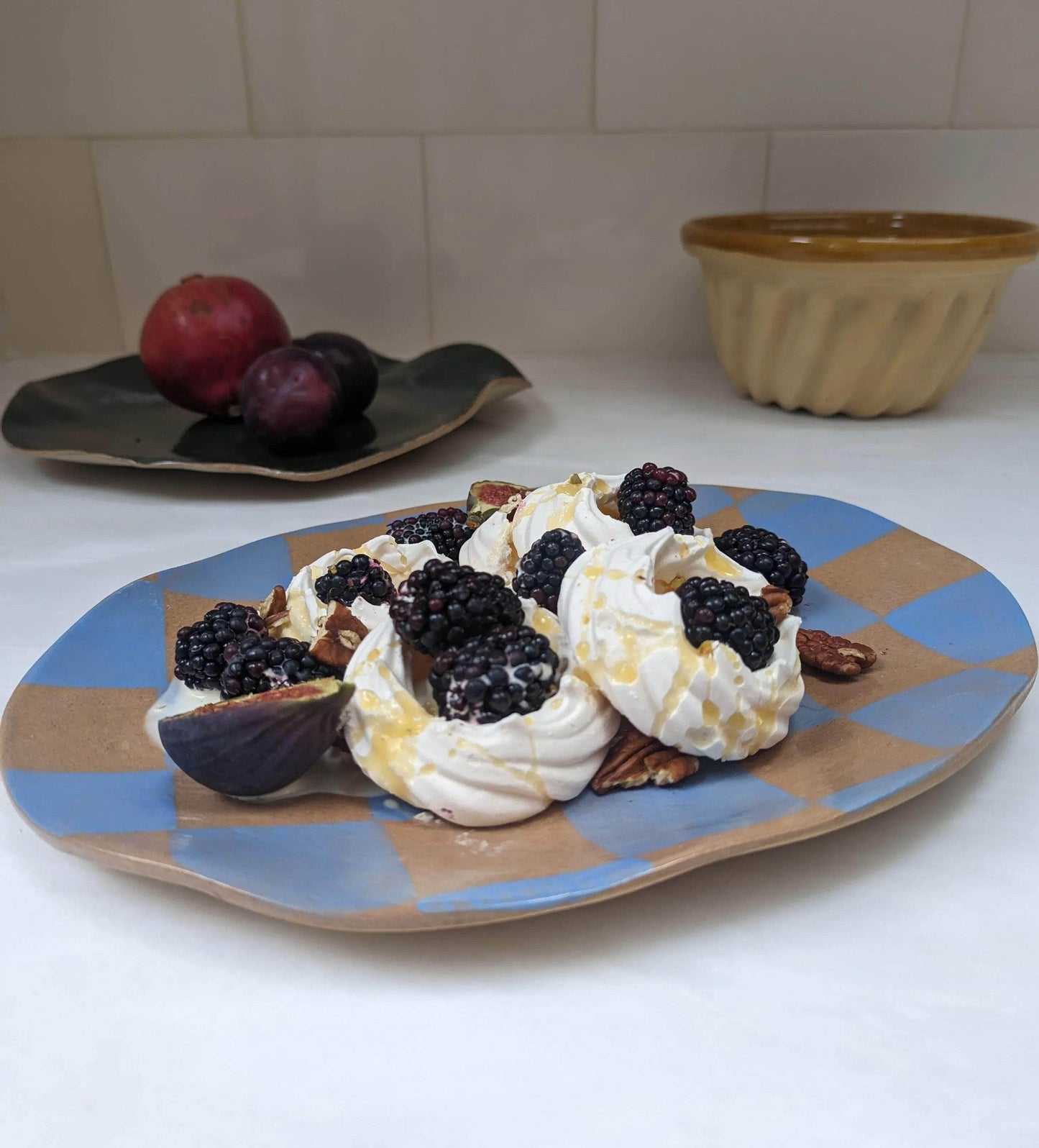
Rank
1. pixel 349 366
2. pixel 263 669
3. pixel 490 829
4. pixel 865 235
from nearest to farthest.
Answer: pixel 490 829
pixel 263 669
pixel 349 366
pixel 865 235

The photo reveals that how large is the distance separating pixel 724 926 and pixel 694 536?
0.34 metres

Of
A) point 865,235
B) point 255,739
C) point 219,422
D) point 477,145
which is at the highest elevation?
point 477,145

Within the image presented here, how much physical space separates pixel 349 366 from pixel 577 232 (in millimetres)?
602

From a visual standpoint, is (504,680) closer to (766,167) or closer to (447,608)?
(447,608)

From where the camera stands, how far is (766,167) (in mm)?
→ 1823

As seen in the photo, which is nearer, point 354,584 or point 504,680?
point 504,680

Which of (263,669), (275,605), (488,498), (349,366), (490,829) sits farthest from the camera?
(349,366)

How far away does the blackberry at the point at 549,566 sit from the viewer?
0.89 metres

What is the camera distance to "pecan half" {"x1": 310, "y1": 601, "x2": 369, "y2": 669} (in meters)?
0.83

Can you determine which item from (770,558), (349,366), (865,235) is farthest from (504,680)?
(865,235)

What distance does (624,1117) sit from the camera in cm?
54

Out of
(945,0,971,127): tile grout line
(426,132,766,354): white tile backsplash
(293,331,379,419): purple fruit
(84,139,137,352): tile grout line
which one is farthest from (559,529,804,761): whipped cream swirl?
(84,139,137,352): tile grout line

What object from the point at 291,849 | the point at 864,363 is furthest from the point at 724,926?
the point at 864,363

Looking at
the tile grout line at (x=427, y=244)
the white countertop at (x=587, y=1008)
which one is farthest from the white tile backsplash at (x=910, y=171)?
the white countertop at (x=587, y=1008)
